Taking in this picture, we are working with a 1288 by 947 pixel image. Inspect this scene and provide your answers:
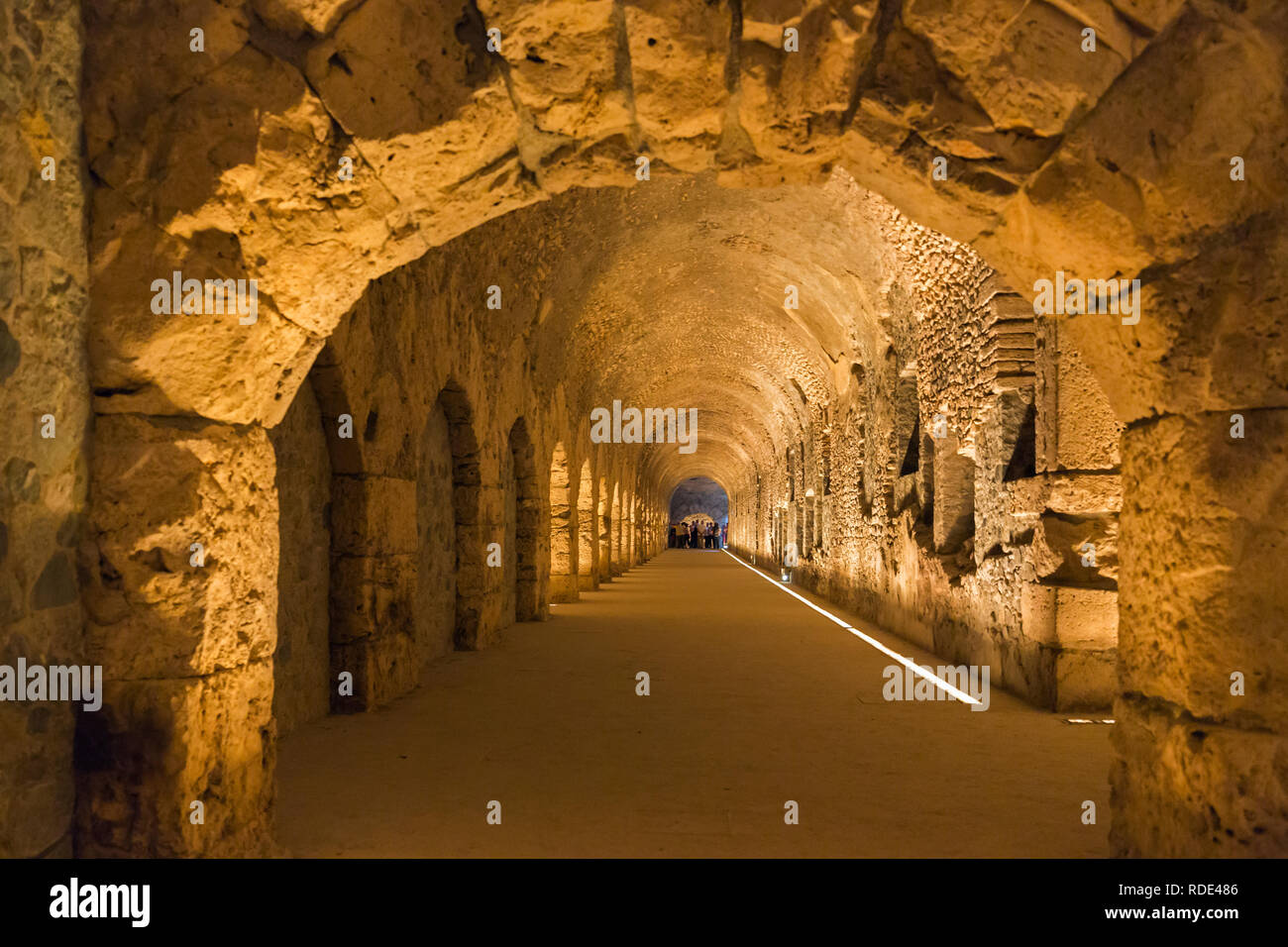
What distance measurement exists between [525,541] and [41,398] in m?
7.90

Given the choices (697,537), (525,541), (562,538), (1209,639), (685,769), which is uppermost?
(1209,639)

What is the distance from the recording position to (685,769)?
4.38 meters

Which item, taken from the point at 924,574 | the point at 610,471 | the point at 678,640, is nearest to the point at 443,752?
the point at 678,640

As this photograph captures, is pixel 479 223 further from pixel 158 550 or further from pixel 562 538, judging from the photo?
pixel 562 538

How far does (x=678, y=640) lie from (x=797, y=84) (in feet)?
22.4

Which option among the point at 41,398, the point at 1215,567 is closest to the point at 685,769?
the point at 1215,567

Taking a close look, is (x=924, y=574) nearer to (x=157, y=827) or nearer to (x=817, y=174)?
(x=817, y=174)

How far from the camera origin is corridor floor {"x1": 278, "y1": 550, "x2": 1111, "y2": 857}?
11.2 feet

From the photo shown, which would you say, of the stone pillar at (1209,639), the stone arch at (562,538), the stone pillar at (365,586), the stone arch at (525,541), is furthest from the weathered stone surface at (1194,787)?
the stone arch at (562,538)

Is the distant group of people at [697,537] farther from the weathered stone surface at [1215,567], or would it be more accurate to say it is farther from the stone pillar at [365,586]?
the weathered stone surface at [1215,567]

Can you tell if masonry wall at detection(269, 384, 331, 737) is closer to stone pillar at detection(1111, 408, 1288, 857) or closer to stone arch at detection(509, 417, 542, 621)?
stone pillar at detection(1111, 408, 1288, 857)

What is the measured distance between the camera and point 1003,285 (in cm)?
666

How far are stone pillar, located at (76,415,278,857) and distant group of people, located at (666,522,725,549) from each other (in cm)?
4022

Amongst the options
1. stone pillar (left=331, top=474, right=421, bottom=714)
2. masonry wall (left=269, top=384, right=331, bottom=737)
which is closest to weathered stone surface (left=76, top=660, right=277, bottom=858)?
masonry wall (left=269, top=384, right=331, bottom=737)
